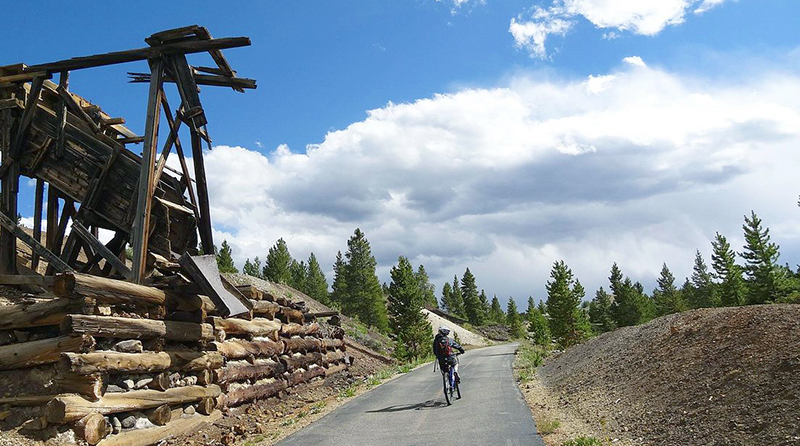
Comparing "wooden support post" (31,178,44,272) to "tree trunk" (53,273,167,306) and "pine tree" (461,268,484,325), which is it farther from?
"pine tree" (461,268,484,325)

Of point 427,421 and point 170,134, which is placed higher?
point 170,134

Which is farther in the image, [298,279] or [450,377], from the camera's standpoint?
[298,279]

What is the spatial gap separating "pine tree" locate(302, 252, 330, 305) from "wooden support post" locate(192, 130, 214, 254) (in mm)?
71049

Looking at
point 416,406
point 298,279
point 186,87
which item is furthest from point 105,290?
point 298,279

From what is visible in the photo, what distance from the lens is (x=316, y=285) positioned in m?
85.1

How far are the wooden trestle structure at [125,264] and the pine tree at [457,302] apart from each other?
10514 cm

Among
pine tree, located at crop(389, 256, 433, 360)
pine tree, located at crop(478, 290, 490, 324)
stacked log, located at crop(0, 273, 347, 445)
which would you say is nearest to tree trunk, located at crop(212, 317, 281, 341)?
stacked log, located at crop(0, 273, 347, 445)

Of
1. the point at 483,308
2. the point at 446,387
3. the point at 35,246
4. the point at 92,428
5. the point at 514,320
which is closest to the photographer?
the point at 92,428

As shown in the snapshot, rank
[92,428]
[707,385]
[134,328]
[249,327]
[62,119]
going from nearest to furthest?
[92,428] → [134,328] → [707,385] → [62,119] → [249,327]

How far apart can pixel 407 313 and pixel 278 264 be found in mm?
38253

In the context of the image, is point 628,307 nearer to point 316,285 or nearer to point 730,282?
point 730,282

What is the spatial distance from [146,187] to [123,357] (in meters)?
3.64

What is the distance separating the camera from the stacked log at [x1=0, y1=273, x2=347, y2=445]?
812 cm

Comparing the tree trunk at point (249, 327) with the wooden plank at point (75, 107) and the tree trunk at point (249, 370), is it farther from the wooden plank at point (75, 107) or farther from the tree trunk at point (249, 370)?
the wooden plank at point (75, 107)
